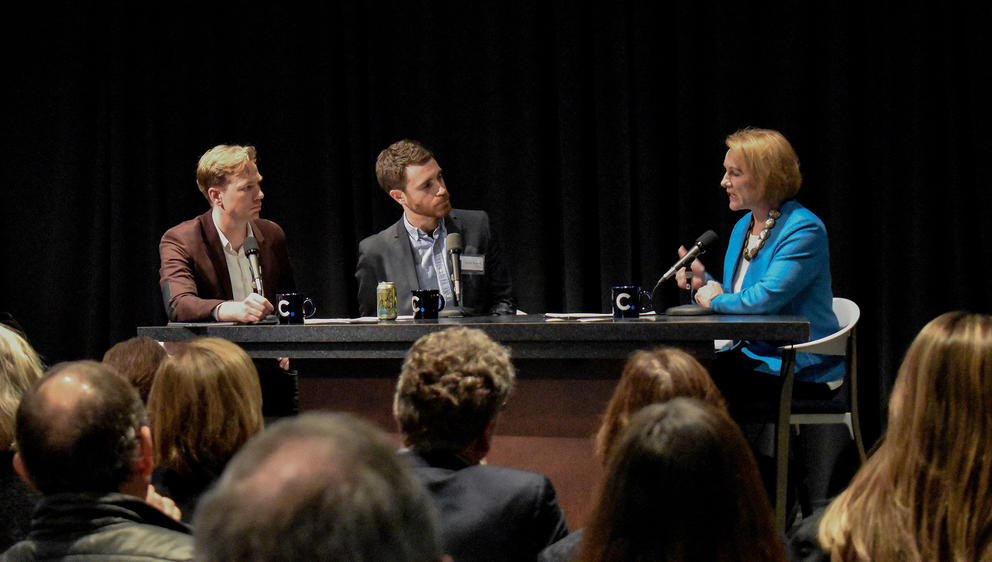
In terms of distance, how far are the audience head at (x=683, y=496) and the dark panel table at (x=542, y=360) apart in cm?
147

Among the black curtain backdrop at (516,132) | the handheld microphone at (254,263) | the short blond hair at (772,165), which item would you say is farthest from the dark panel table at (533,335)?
the black curtain backdrop at (516,132)

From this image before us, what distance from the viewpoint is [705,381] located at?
6.28 feet

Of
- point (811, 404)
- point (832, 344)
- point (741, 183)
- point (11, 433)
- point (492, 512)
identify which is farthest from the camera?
point (741, 183)

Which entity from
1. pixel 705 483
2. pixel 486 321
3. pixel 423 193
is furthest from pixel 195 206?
pixel 705 483

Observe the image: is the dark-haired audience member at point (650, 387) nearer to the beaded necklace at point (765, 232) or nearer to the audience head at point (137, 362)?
the audience head at point (137, 362)

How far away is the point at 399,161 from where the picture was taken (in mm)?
4004

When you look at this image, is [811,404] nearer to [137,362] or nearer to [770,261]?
[770,261]

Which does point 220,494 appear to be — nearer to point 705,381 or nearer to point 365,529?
point 365,529

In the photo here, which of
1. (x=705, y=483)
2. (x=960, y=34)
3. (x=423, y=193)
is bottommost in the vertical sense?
(x=705, y=483)

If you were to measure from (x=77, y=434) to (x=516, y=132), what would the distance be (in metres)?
3.65

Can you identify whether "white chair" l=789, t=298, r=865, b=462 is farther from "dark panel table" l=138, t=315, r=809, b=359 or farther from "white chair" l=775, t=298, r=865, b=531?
"dark panel table" l=138, t=315, r=809, b=359

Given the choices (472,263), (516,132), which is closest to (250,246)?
(472,263)

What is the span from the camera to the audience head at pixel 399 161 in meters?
3.99

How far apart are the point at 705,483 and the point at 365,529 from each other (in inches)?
20.7
